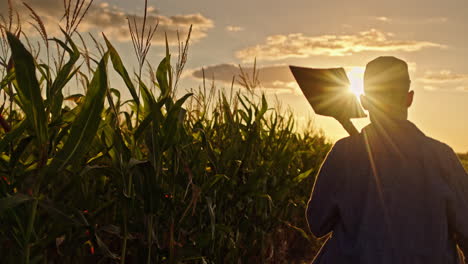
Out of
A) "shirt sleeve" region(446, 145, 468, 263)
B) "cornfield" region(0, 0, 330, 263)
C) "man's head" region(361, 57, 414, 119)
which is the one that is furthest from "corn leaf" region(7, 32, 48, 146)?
"shirt sleeve" region(446, 145, 468, 263)

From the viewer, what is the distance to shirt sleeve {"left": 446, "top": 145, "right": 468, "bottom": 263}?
1997 millimetres

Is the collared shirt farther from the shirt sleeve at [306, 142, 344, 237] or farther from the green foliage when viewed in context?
the green foliage

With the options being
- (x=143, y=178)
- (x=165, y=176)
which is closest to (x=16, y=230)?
(x=143, y=178)

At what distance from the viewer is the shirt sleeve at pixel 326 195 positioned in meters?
2.15

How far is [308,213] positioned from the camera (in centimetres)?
224

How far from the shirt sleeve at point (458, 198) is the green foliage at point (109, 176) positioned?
1.06 m

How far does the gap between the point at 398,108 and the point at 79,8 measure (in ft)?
4.44

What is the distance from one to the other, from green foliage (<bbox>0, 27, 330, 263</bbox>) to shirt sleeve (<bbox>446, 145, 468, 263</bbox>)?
1063 millimetres

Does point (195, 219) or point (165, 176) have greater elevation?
point (165, 176)

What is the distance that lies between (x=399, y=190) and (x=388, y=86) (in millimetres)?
416

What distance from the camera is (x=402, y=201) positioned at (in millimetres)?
2025

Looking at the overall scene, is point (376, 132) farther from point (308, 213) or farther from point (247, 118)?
point (247, 118)

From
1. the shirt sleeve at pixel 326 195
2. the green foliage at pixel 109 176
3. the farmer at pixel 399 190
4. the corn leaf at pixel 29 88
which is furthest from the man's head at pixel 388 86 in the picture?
the corn leaf at pixel 29 88

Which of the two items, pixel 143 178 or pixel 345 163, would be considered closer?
pixel 345 163
